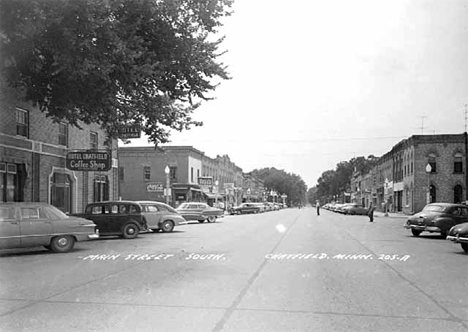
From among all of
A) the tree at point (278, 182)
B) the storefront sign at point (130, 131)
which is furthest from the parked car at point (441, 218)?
the tree at point (278, 182)

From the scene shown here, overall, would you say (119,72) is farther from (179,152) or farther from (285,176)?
(285,176)

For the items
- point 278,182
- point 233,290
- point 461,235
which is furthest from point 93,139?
point 278,182

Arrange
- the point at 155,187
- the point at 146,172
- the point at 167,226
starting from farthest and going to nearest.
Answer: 1. the point at 146,172
2. the point at 155,187
3. the point at 167,226

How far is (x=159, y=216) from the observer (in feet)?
83.1

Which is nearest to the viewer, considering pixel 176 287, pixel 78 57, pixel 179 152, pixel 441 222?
pixel 176 287

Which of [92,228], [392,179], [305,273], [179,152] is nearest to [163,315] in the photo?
[305,273]

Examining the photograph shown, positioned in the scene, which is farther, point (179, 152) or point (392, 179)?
point (392, 179)

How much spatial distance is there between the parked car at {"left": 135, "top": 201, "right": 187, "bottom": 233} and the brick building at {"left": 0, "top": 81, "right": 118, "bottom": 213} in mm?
2921

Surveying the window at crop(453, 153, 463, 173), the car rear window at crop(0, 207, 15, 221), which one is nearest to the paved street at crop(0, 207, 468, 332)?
the car rear window at crop(0, 207, 15, 221)

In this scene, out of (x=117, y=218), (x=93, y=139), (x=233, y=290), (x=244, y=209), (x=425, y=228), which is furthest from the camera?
(x=244, y=209)

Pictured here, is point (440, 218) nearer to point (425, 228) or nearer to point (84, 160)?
point (425, 228)

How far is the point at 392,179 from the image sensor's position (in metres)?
72.2

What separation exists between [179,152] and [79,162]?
121 ft

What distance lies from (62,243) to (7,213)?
1920 millimetres
